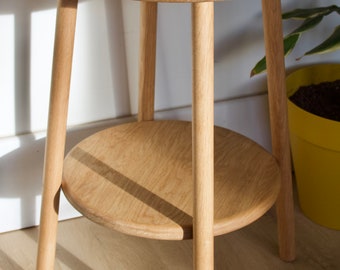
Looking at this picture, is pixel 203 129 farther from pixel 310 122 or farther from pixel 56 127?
pixel 310 122

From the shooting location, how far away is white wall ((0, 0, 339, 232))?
0.98 meters

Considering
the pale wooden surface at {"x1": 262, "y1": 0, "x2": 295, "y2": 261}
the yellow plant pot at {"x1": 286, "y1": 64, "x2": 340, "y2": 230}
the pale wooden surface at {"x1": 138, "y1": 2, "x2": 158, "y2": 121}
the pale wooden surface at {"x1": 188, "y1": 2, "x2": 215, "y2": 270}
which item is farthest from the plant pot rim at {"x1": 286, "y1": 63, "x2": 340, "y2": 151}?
the pale wooden surface at {"x1": 188, "y1": 2, "x2": 215, "y2": 270}

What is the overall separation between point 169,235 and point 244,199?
12 cm

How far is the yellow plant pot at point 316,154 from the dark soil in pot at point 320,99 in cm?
3

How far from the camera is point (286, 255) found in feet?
3.32

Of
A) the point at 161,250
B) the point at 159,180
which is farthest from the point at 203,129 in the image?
the point at 161,250

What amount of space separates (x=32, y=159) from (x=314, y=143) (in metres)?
0.47

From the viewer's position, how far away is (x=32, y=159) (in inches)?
41.6

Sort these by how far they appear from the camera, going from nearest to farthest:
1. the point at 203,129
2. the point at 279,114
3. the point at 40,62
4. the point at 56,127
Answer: the point at 203,129 → the point at 56,127 → the point at 279,114 → the point at 40,62

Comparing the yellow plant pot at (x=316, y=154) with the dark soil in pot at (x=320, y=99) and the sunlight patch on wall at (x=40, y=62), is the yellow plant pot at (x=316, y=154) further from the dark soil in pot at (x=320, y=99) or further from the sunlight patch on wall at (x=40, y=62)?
the sunlight patch on wall at (x=40, y=62)

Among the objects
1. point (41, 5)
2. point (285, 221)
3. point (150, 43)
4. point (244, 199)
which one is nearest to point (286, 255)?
point (285, 221)

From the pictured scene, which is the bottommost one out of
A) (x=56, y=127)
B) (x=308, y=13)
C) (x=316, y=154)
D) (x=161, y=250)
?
(x=161, y=250)

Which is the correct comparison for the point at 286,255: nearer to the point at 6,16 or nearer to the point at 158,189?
the point at 158,189

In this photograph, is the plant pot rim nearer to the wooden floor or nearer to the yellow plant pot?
the yellow plant pot
